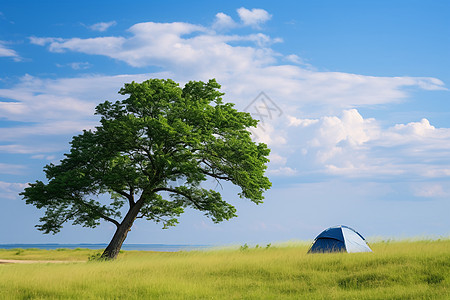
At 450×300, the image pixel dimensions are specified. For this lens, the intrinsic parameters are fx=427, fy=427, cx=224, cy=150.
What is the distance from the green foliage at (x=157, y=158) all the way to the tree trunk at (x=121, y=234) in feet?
0.37

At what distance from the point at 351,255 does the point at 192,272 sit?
821 cm

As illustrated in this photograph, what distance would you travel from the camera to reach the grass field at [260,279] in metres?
16.1

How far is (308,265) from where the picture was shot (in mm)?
20453

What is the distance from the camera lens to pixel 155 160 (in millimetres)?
27938

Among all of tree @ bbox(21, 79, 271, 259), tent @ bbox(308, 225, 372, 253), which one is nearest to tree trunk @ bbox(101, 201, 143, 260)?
tree @ bbox(21, 79, 271, 259)

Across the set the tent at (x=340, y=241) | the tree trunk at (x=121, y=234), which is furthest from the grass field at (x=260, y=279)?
the tree trunk at (x=121, y=234)

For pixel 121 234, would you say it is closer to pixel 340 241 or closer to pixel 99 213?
pixel 99 213

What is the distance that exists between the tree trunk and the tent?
1288 cm

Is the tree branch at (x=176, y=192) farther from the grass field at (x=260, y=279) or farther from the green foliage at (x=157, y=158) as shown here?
the grass field at (x=260, y=279)

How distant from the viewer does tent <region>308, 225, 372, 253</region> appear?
25078 millimetres

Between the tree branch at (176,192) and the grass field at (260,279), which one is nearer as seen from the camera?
the grass field at (260,279)

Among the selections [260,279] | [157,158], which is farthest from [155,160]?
[260,279]

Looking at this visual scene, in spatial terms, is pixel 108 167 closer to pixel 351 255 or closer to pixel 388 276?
pixel 351 255

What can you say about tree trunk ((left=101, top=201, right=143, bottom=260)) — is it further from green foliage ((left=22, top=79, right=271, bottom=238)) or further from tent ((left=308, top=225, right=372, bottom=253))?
tent ((left=308, top=225, right=372, bottom=253))
